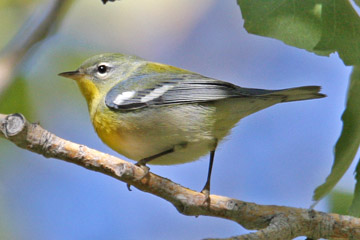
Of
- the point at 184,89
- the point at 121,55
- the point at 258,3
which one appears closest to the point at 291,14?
the point at 258,3

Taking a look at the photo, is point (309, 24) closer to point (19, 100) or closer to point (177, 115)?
point (177, 115)

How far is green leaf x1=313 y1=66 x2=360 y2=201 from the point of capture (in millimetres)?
2373

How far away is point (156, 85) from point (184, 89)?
0.85 feet

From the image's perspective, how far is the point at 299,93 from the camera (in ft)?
10.1

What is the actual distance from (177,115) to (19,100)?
1.36 m

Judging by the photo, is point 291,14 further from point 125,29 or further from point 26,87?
point 125,29

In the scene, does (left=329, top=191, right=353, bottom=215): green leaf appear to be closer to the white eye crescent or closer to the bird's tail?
the bird's tail

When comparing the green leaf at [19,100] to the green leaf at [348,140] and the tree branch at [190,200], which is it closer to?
the tree branch at [190,200]

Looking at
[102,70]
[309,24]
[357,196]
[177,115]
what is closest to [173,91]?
[177,115]

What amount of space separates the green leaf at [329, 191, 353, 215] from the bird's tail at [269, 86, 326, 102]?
2.22 ft

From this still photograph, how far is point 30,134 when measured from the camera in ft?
6.79

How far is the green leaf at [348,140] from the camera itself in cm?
237

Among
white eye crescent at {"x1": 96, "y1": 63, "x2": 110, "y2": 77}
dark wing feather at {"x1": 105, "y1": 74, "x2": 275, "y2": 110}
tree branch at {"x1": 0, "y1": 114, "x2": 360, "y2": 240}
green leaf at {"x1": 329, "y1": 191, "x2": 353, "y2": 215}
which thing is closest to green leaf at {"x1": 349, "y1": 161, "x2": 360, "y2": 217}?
tree branch at {"x1": 0, "y1": 114, "x2": 360, "y2": 240}

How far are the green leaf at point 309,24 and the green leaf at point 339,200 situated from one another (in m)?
1.17
